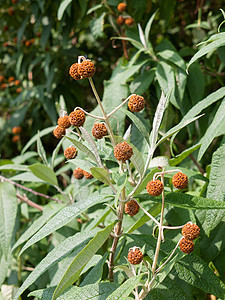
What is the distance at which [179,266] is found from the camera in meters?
0.97

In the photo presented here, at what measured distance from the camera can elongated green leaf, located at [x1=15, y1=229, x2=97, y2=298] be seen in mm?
869

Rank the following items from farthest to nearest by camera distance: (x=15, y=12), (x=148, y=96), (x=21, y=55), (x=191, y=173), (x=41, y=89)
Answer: (x=15, y=12) → (x=21, y=55) → (x=41, y=89) → (x=148, y=96) → (x=191, y=173)

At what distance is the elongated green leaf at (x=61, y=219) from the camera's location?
2.84 feet

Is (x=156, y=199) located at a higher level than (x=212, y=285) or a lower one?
higher

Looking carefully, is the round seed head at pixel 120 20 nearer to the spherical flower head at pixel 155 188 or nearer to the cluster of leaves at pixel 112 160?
the cluster of leaves at pixel 112 160

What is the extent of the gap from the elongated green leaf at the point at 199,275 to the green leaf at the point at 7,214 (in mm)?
618

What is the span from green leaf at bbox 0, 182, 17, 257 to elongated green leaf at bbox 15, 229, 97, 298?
1.36 feet

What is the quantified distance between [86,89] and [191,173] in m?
1.62

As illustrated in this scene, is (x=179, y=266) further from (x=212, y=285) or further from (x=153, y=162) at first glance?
(x=153, y=162)

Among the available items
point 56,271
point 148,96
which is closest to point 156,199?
point 56,271

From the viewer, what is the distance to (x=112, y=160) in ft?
3.24

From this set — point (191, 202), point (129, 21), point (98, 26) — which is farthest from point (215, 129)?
point (98, 26)

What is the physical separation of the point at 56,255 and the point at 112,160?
285 mm

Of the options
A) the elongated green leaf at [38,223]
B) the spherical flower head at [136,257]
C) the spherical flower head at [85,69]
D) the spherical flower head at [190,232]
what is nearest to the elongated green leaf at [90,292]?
the spherical flower head at [136,257]
